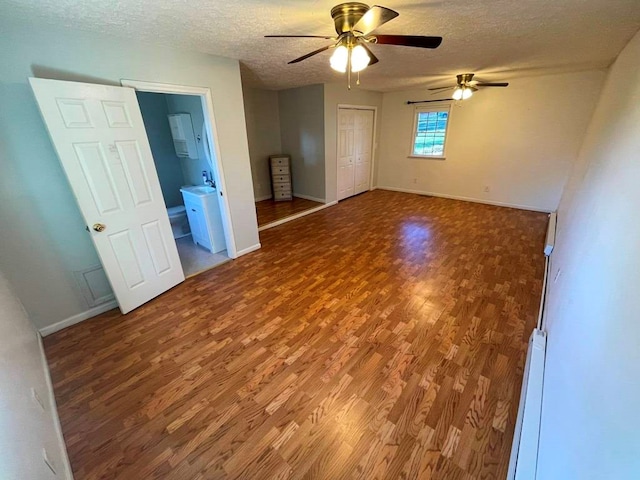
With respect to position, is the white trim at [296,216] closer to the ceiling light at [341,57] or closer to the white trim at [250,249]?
the white trim at [250,249]

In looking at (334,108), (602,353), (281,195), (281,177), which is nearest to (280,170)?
(281,177)

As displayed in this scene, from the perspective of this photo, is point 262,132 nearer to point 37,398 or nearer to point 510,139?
point 510,139

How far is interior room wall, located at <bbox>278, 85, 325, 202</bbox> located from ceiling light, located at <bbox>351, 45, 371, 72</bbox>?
3152 millimetres

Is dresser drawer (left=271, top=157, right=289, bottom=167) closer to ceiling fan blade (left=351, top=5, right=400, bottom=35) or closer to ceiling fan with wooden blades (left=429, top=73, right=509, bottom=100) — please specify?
ceiling fan with wooden blades (left=429, top=73, right=509, bottom=100)

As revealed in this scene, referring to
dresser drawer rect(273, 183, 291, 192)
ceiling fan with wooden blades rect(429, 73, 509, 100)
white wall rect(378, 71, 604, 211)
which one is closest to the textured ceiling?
ceiling fan with wooden blades rect(429, 73, 509, 100)

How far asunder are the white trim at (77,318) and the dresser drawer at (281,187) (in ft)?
12.3

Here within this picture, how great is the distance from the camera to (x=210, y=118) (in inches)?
107

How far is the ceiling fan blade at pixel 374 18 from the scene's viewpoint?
133 centimetres

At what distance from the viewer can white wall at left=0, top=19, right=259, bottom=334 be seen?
1.78 meters

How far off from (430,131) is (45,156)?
20.2 feet

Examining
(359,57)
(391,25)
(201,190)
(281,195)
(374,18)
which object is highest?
(391,25)

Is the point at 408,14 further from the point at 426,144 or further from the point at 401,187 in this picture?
the point at 401,187

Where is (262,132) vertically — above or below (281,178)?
above

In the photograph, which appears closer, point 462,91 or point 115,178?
point 115,178
